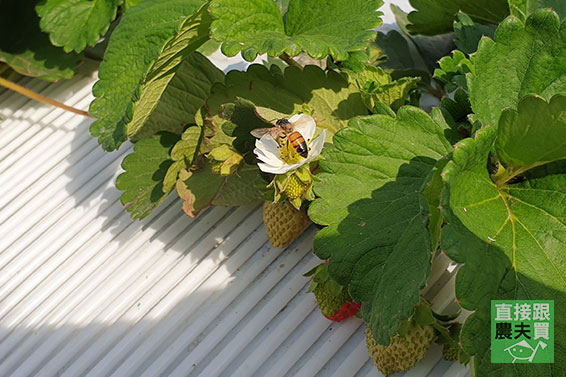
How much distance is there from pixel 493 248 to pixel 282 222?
0.48m

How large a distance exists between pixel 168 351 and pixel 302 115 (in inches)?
19.0

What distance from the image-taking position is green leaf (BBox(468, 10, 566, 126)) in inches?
35.9

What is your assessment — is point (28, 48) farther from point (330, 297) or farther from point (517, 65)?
point (517, 65)

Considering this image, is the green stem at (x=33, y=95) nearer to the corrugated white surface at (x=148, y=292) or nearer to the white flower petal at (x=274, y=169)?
the corrugated white surface at (x=148, y=292)

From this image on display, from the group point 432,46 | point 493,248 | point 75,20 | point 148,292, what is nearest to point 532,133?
point 493,248

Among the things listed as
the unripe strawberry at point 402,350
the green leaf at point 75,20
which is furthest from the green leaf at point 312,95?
the green leaf at point 75,20

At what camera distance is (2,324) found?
125 cm

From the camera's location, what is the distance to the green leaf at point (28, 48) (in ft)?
5.32

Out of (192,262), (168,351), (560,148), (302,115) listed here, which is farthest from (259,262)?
(560,148)

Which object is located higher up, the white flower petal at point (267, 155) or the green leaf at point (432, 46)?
the white flower petal at point (267, 155)

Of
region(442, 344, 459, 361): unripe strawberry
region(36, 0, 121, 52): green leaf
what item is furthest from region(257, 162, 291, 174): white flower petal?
region(36, 0, 121, 52): green leaf

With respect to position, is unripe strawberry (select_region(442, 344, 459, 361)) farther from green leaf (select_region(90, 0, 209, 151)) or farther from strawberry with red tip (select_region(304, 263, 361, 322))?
green leaf (select_region(90, 0, 209, 151))

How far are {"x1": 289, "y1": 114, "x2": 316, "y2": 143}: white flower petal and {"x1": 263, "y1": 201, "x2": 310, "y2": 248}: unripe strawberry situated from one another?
0.22 metres

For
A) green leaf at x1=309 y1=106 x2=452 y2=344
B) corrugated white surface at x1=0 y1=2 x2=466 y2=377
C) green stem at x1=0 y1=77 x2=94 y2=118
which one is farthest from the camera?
green stem at x1=0 y1=77 x2=94 y2=118
